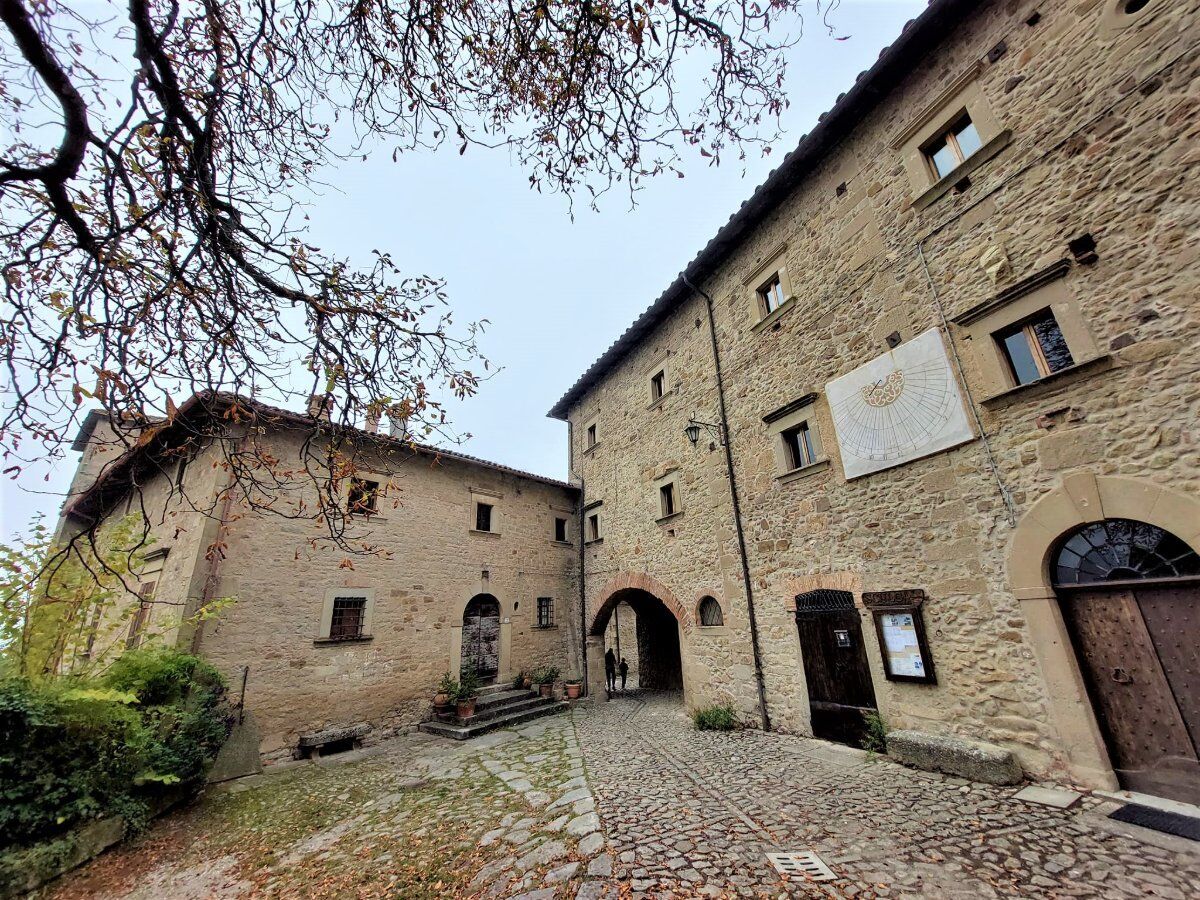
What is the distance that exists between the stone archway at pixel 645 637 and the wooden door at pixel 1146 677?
25.2ft

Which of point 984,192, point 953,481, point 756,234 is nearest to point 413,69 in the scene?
point 984,192

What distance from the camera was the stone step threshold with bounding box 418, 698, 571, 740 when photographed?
9.14m

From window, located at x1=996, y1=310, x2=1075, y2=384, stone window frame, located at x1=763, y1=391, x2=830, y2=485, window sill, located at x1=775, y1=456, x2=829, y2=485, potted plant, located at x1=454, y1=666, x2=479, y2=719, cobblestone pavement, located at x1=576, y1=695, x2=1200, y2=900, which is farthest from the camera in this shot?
potted plant, located at x1=454, y1=666, x2=479, y2=719

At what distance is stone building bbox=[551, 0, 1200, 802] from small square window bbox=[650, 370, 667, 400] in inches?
93.4

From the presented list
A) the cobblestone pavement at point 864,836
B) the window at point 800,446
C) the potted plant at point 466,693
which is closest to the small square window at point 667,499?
the window at point 800,446

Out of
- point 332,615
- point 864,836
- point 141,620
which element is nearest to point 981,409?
point 864,836

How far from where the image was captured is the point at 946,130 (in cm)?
620

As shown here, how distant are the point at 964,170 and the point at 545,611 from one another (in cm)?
1228

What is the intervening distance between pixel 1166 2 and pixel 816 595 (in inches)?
287

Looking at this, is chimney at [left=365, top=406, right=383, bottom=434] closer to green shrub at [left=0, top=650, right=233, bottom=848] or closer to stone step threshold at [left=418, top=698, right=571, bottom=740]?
green shrub at [left=0, top=650, right=233, bottom=848]

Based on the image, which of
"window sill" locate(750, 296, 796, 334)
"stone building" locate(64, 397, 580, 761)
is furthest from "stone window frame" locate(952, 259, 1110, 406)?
"stone building" locate(64, 397, 580, 761)

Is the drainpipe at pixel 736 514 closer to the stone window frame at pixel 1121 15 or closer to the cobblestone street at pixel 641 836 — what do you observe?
the cobblestone street at pixel 641 836

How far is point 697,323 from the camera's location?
34.6ft

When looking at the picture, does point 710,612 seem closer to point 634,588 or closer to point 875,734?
point 634,588
